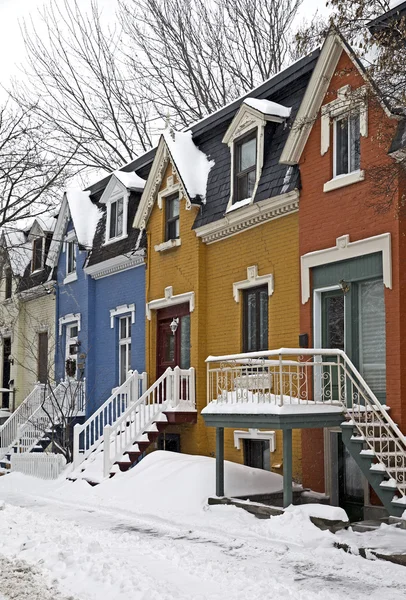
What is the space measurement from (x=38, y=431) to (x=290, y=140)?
11714 mm

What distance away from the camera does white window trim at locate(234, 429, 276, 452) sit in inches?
598

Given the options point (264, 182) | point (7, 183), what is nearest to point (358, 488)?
point (264, 182)

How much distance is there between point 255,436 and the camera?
51.2 feet

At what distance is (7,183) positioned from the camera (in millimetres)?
24234

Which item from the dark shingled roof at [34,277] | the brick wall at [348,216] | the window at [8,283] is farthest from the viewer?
the window at [8,283]

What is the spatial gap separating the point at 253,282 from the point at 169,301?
11.1 feet

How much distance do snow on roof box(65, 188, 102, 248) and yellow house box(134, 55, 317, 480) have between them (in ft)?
12.2

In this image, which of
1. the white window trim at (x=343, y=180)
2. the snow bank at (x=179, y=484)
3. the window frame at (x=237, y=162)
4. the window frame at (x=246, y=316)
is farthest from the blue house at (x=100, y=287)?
the white window trim at (x=343, y=180)

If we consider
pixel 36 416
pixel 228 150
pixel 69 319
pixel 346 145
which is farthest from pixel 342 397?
pixel 69 319

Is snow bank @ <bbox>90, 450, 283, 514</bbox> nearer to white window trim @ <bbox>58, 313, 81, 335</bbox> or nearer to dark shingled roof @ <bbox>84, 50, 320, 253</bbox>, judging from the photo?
dark shingled roof @ <bbox>84, 50, 320, 253</bbox>

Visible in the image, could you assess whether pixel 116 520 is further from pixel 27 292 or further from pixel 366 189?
pixel 27 292

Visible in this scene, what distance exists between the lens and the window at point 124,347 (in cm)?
2120

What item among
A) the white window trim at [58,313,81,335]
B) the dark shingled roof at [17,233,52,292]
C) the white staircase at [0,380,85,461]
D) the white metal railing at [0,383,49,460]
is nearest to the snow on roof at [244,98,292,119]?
the white staircase at [0,380,85,461]

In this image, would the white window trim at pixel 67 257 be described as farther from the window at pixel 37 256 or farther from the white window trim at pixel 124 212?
the window at pixel 37 256
